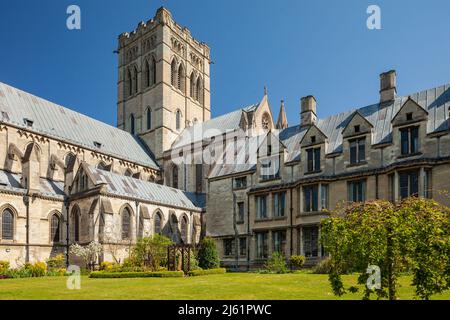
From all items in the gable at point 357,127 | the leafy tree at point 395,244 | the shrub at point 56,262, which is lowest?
the shrub at point 56,262

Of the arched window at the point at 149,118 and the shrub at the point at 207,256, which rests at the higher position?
the arched window at the point at 149,118

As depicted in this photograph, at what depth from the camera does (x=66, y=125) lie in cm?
5222

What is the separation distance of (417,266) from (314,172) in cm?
2194

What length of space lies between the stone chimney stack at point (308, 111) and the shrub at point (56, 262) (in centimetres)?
2471

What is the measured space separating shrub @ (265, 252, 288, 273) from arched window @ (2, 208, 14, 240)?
74.6 ft

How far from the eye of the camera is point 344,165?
103 feet

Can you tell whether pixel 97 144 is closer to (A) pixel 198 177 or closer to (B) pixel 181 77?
(A) pixel 198 177

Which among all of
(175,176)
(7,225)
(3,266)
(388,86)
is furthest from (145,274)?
(175,176)

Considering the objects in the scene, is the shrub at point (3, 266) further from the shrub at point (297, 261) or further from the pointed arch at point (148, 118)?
the pointed arch at point (148, 118)

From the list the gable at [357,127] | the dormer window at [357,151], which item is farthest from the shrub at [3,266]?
the gable at [357,127]

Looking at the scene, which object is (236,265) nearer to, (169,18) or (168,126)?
(168,126)

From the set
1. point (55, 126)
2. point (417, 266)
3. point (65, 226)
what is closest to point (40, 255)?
point (65, 226)

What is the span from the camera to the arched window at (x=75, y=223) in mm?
41609

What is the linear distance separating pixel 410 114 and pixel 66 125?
39.5 metres
